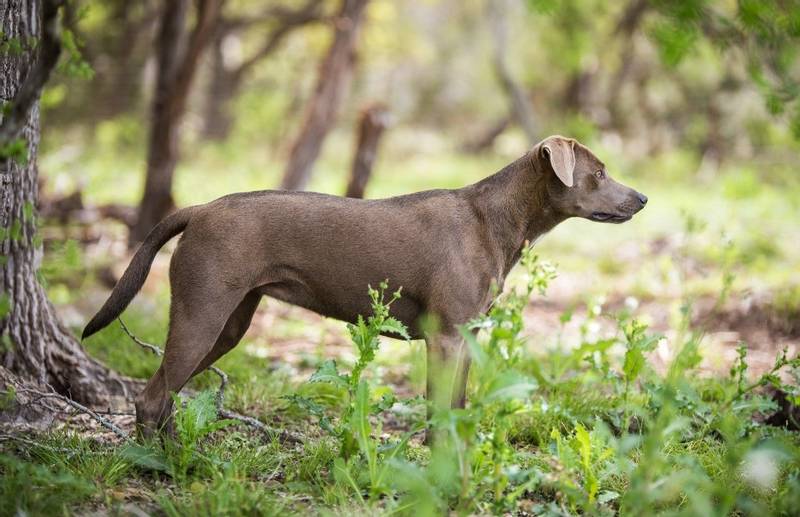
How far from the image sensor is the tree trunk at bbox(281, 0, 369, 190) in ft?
31.3

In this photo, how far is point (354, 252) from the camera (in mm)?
3992

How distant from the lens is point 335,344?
6344 mm

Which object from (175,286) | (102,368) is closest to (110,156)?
(102,368)

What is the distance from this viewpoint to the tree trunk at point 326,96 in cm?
953

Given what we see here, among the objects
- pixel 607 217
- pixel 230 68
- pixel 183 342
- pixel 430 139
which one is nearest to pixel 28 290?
pixel 183 342

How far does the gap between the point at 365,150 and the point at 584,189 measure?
173 inches

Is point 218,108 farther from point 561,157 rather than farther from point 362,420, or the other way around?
point 362,420

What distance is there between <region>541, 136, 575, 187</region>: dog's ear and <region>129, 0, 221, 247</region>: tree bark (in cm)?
537

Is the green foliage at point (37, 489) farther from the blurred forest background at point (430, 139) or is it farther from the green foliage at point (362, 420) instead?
the green foliage at point (362, 420)

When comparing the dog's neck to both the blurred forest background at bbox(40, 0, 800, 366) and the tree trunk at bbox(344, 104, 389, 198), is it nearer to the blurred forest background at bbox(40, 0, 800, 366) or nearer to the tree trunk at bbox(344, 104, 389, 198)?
the blurred forest background at bbox(40, 0, 800, 366)

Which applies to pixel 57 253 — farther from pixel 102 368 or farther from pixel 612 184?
pixel 612 184

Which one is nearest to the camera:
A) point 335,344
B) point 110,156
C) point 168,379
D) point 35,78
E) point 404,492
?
point 35,78

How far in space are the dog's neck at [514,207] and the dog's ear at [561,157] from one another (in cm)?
16

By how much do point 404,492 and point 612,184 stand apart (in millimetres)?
2129
